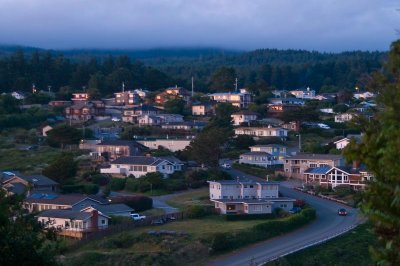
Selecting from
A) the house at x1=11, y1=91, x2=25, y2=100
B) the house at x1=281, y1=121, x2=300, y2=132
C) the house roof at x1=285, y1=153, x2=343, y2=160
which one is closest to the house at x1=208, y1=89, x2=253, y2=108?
the house at x1=281, y1=121, x2=300, y2=132

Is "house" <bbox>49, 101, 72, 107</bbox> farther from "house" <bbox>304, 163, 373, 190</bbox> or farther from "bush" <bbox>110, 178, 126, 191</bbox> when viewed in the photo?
"house" <bbox>304, 163, 373, 190</bbox>

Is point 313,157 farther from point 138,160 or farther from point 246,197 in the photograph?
point 138,160

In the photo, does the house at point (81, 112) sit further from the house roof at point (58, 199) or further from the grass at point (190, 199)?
the house roof at point (58, 199)

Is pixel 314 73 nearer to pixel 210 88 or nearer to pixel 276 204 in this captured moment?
pixel 210 88

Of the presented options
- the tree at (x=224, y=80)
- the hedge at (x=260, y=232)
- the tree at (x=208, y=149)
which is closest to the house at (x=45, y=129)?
the tree at (x=208, y=149)

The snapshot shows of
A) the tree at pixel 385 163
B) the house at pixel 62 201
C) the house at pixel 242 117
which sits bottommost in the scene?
the house at pixel 62 201

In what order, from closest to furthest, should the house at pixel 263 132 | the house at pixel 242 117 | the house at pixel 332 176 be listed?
the house at pixel 332 176, the house at pixel 263 132, the house at pixel 242 117

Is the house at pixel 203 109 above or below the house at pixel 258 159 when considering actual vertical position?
above
